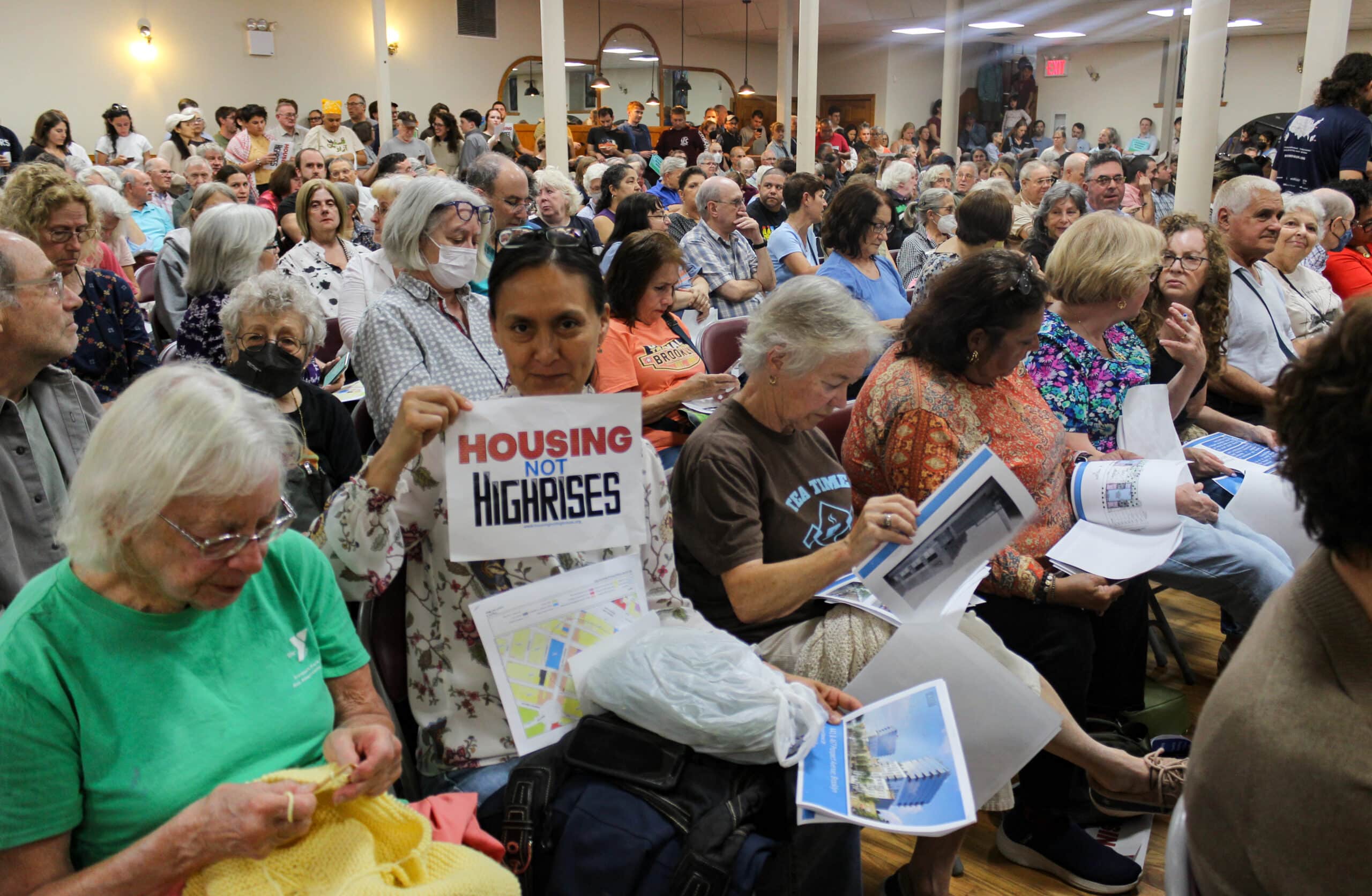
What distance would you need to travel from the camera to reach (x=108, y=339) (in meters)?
3.35

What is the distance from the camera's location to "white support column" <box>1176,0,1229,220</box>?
7.19 meters

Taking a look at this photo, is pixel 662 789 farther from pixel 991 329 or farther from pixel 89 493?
pixel 991 329

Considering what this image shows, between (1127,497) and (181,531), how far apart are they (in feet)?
7.28

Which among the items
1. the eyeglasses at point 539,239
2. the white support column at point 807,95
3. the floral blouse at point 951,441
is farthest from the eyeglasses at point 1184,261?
the white support column at point 807,95

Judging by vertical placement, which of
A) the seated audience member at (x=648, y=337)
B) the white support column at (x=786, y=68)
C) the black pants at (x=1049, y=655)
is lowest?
the black pants at (x=1049, y=655)

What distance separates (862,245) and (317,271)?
259 centimetres

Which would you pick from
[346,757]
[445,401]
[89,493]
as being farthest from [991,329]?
[89,493]

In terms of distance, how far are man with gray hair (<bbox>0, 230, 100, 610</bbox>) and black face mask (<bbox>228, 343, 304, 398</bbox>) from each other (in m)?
0.42

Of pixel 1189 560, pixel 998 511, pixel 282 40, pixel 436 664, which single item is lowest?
pixel 1189 560

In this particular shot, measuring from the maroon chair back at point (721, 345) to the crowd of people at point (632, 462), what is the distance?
0.14 meters

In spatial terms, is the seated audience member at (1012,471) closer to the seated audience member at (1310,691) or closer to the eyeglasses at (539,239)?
the eyeglasses at (539,239)

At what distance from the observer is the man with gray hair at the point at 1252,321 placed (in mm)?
3947

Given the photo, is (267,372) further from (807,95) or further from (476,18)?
(476,18)

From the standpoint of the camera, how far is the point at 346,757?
1410 mm
